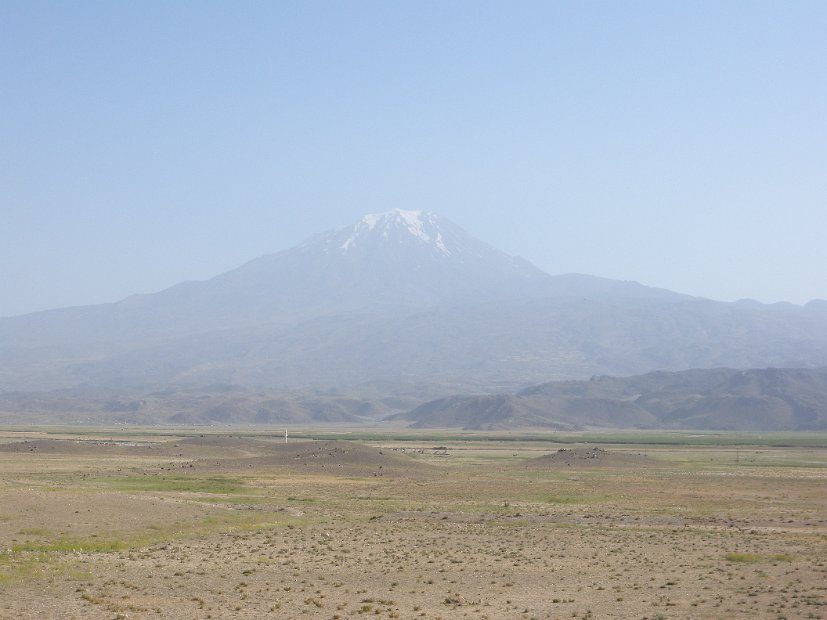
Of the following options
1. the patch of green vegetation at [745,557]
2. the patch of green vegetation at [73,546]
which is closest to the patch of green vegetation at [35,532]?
the patch of green vegetation at [73,546]

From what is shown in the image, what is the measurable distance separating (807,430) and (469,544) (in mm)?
156862

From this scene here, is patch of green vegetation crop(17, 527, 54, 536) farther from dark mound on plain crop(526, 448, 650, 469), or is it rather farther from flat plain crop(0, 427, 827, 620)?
dark mound on plain crop(526, 448, 650, 469)

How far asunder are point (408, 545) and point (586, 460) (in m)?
52.7

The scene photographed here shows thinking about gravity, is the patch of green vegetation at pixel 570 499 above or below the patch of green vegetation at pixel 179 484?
below

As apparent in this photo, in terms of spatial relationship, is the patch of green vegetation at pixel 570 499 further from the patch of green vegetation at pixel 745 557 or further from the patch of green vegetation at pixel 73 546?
the patch of green vegetation at pixel 73 546

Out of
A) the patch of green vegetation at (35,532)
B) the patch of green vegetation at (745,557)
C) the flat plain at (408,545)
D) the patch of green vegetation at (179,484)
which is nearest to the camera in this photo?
the flat plain at (408,545)

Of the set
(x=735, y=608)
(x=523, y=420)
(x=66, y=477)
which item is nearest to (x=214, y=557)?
(x=735, y=608)

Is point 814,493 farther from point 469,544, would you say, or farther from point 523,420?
point 523,420

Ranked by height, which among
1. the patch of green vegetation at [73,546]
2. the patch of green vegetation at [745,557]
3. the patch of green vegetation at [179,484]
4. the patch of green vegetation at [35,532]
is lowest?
the patch of green vegetation at [745,557]

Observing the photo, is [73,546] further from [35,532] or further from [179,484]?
[179,484]

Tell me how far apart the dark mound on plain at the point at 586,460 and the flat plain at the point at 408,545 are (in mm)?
12115

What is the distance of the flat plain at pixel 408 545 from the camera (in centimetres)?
2494

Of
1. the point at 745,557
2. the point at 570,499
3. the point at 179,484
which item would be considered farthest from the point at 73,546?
the point at 570,499

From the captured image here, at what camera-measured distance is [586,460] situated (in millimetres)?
85812
